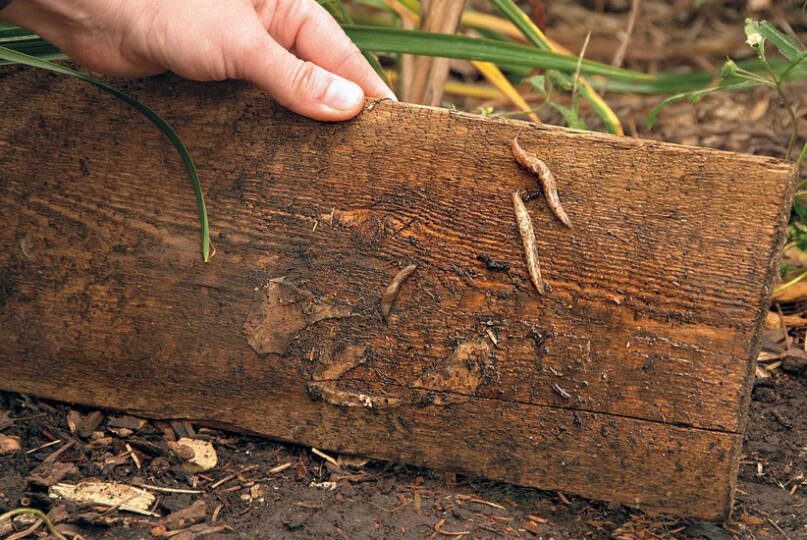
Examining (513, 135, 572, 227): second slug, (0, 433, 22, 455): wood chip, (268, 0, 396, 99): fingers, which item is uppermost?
(268, 0, 396, 99): fingers

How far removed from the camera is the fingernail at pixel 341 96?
1.48 m

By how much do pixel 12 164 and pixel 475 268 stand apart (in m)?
0.98

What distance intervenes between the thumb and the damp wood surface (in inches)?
1.9

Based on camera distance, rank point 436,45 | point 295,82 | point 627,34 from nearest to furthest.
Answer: point 295,82, point 436,45, point 627,34

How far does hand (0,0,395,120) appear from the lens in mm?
1440

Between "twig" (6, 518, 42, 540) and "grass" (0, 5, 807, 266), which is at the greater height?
"grass" (0, 5, 807, 266)

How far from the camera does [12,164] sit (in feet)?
5.26

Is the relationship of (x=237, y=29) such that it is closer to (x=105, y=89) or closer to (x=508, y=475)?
(x=105, y=89)

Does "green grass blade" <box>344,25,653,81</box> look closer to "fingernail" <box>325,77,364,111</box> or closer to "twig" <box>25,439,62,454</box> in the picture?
"fingernail" <box>325,77,364,111</box>

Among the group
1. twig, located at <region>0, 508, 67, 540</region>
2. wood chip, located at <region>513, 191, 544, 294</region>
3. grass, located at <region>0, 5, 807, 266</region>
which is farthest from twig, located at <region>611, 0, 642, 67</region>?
twig, located at <region>0, 508, 67, 540</region>

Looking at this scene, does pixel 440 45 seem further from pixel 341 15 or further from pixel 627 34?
pixel 627 34

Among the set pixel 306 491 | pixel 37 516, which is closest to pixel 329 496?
pixel 306 491

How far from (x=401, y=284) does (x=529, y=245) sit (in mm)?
252

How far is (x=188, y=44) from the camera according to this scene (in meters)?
1.44
